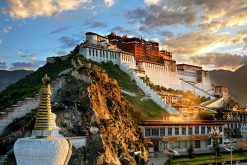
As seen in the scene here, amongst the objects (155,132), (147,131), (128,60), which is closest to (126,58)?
(128,60)

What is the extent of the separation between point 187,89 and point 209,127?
32518mm

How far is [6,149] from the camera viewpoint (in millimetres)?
35812

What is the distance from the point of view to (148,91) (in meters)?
77.6

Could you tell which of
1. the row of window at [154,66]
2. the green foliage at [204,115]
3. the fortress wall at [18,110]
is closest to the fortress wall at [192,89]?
the row of window at [154,66]

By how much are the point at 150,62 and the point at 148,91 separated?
15.1m

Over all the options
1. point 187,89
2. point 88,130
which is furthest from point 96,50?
point 88,130

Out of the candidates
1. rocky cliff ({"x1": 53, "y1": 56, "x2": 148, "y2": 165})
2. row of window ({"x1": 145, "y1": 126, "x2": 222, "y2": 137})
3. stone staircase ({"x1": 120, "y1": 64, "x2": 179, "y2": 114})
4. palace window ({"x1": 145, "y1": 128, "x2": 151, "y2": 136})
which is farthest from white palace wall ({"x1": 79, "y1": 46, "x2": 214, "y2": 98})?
rocky cliff ({"x1": 53, "y1": 56, "x2": 148, "y2": 165})

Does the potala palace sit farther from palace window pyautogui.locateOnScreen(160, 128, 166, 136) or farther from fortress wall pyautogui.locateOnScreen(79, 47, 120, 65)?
palace window pyautogui.locateOnScreen(160, 128, 166, 136)

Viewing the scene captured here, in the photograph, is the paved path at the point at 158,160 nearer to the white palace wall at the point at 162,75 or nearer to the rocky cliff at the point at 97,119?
the rocky cliff at the point at 97,119

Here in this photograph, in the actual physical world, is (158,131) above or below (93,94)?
below

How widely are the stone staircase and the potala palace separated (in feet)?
0.96

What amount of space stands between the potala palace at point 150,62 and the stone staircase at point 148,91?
29 cm

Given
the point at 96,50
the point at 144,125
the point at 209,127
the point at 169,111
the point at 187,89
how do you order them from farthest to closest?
the point at 187,89 → the point at 96,50 → the point at 169,111 → the point at 209,127 → the point at 144,125

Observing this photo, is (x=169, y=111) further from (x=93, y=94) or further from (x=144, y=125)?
(x=93, y=94)
